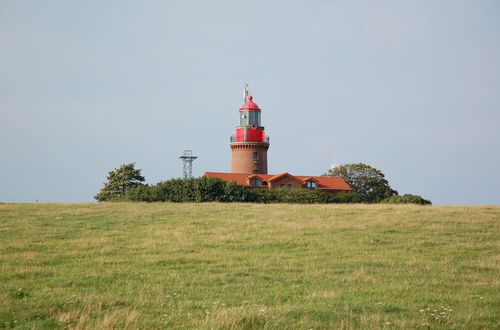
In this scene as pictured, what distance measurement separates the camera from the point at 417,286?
15648 millimetres

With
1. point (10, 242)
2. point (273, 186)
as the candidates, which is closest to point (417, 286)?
point (10, 242)

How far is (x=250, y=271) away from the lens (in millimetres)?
17812

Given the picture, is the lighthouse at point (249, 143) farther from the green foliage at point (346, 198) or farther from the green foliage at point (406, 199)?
the green foliage at point (406, 199)

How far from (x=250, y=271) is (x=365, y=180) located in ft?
273

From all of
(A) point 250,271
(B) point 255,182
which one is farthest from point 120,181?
(A) point 250,271

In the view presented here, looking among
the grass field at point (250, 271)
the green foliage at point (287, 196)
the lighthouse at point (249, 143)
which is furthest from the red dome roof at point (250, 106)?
the grass field at point (250, 271)

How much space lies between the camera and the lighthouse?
86.4 m

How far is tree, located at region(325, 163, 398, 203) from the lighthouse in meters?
18.1

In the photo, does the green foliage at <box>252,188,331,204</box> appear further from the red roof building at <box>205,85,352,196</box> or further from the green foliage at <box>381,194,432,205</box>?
the green foliage at <box>381,194,432,205</box>

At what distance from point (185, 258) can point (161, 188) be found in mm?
48975

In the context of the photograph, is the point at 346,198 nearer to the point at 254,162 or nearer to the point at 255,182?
the point at 255,182

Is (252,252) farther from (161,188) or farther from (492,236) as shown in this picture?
(161,188)

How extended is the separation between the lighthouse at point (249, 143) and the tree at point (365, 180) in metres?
18.1

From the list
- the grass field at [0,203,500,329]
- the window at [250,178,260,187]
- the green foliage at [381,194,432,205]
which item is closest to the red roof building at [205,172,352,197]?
the window at [250,178,260,187]
